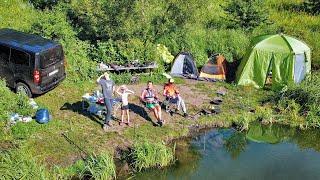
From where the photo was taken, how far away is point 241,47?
73.3 ft

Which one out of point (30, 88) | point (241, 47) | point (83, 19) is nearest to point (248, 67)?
point (241, 47)

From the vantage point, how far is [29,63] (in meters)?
15.8

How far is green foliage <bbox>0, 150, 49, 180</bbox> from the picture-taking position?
1193 cm

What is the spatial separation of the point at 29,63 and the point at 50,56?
774 millimetres

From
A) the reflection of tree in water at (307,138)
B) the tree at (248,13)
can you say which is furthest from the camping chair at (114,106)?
the tree at (248,13)

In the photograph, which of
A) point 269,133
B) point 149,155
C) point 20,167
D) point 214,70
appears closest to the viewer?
point 20,167

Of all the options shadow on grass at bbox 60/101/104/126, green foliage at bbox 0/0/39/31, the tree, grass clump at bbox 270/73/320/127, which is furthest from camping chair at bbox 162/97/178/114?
the tree

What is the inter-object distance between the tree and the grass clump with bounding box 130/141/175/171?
37.9 ft

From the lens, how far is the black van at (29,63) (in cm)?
1580

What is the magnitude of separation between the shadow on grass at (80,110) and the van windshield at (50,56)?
1.52m

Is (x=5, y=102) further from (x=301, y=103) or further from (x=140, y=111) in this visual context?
(x=301, y=103)

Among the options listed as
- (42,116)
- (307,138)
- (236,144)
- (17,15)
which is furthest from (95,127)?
(17,15)

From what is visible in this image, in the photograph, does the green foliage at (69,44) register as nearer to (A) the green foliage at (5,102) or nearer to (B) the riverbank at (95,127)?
(B) the riverbank at (95,127)

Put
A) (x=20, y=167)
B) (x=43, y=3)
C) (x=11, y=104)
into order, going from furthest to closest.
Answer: (x=43, y=3) < (x=11, y=104) < (x=20, y=167)
